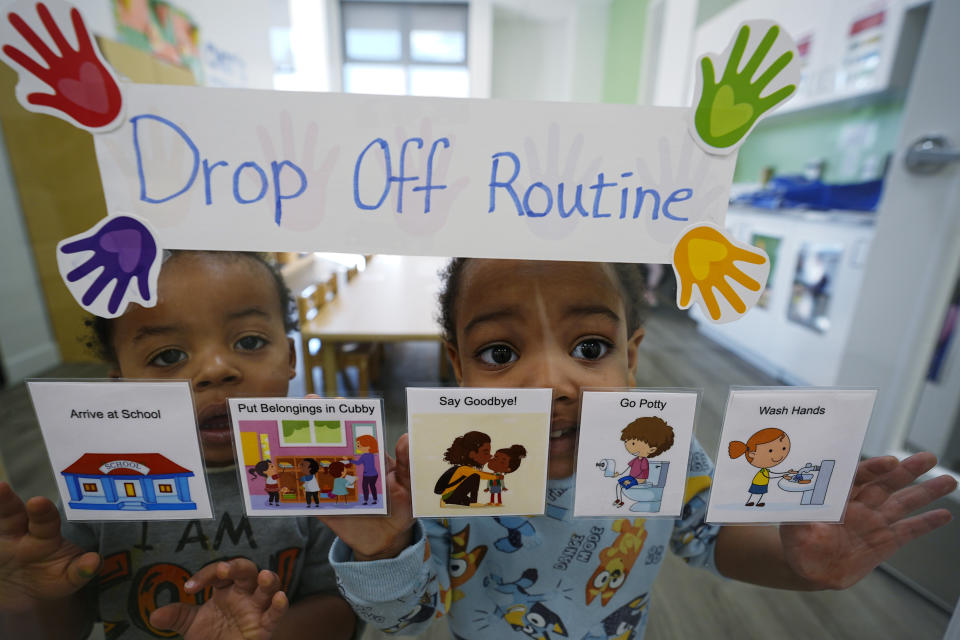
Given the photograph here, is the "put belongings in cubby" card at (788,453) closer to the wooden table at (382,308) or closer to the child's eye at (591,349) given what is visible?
the child's eye at (591,349)

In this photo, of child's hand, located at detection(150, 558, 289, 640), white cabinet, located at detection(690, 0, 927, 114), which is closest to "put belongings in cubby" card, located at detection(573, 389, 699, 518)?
child's hand, located at detection(150, 558, 289, 640)

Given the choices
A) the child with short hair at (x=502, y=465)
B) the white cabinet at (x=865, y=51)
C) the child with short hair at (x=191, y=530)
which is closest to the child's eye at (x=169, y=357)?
the child with short hair at (x=191, y=530)

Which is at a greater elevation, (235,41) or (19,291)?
(235,41)

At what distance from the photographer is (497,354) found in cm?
44

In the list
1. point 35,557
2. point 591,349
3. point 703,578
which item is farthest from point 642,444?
point 703,578

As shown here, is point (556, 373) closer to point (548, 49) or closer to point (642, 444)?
point (642, 444)

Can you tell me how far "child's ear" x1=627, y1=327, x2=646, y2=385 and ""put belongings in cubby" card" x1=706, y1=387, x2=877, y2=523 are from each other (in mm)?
93

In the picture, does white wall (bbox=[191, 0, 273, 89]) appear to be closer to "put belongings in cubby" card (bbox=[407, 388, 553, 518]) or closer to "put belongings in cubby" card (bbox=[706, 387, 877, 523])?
"put belongings in cubby" card (bbox=[407, 388, 553, 518])

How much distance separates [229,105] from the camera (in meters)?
0.36

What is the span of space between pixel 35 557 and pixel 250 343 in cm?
29

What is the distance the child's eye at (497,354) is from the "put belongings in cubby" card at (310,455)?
0.11m

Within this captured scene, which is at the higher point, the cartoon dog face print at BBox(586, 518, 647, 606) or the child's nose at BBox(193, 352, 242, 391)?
the child's nose at BBox(193, 352, 242, 391)

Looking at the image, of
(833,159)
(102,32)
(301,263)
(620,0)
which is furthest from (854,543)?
(833,159)

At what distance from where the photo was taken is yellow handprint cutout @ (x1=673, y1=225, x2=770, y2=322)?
1.31 feet
